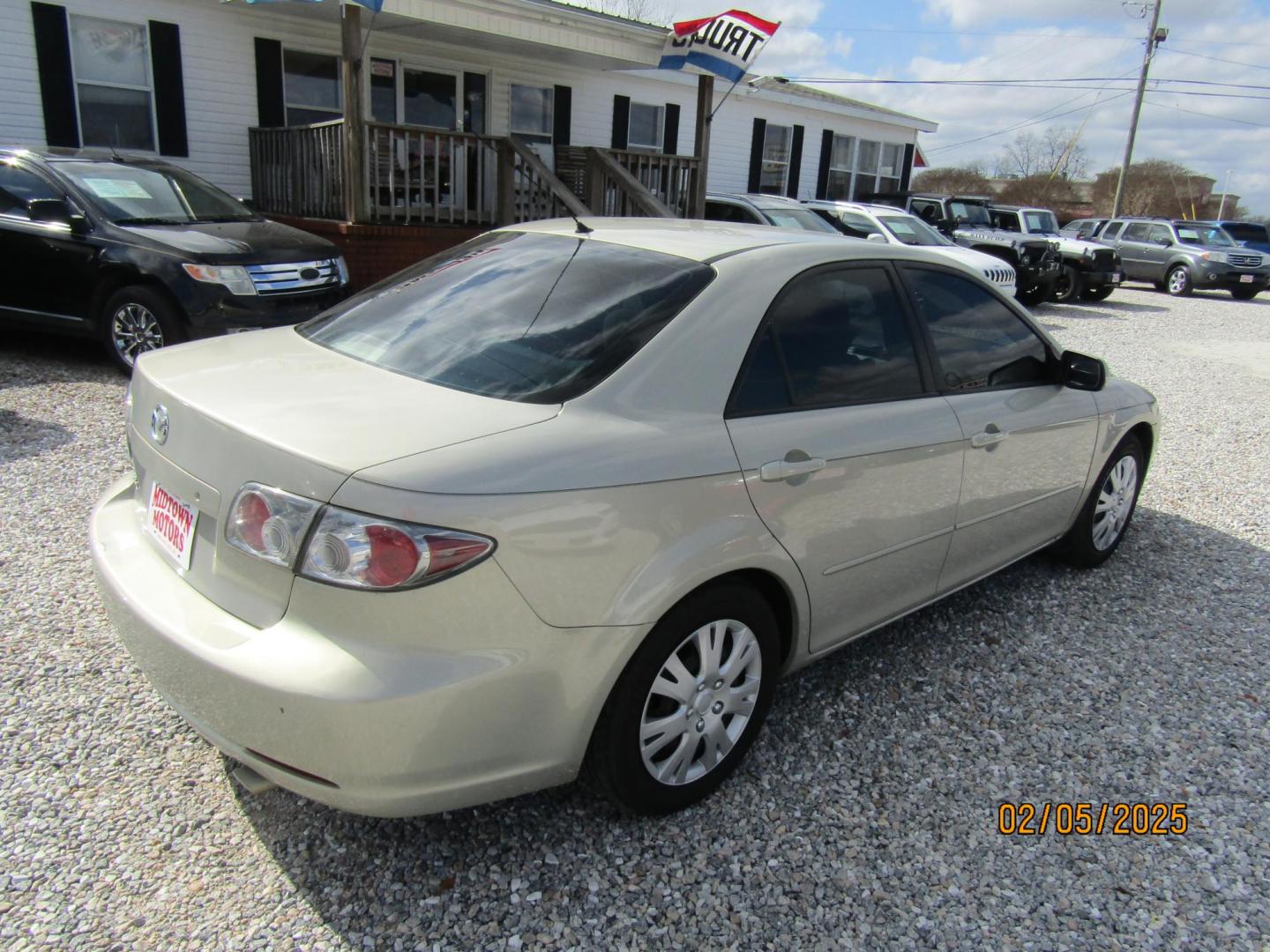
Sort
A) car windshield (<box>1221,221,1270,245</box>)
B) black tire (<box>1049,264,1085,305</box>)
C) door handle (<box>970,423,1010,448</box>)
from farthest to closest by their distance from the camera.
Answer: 1. car windshield (<box>1221,221,1270,245</box>)
2. black tire (<box>1049,264,1085,305</box>)
3. door handle (<box>970,423,1010,448</box>)

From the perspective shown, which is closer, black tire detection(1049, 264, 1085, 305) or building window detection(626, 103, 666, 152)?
building window detection(626, 103, 666, 152)

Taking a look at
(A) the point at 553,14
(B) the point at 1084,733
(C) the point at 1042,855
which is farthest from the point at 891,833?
(A) the point at 553,14

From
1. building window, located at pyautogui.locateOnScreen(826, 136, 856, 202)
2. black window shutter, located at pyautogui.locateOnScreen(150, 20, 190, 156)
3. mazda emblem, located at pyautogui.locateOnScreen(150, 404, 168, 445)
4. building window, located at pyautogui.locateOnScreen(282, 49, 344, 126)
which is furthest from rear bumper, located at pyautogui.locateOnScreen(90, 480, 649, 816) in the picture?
building window, located at pyautogui.locateOnScreen(826, 136, 856, 202)

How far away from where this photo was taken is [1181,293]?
2125 cm

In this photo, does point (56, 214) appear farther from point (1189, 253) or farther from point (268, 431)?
point (1189, 253)

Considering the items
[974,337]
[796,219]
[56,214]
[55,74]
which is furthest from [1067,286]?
[56,214]

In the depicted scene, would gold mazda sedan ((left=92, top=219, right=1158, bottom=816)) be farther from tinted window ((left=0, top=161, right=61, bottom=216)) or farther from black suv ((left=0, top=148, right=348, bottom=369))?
tinted window ((left=0, top=161, right=61, bottom=216))

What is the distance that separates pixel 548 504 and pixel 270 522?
615mm

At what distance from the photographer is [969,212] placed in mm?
17859

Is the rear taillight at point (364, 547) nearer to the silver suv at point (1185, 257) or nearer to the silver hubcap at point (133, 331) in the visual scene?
the silver hubcap at point (133, 331)

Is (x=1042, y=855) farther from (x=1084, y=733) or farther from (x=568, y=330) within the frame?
(x=568, y=330)

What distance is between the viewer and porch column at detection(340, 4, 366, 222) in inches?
352

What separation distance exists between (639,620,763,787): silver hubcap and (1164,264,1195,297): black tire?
73.2 feet

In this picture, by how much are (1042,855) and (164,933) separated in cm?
225
